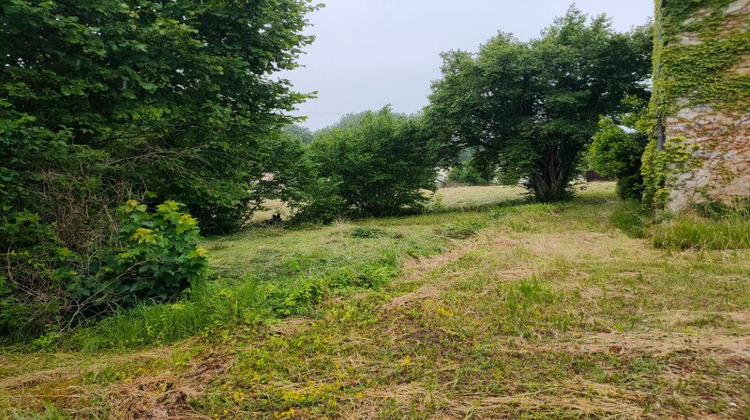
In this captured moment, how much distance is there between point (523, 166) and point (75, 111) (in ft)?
40.1

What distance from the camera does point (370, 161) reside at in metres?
13.8

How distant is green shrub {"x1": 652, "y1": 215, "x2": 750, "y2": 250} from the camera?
4402 millimetres

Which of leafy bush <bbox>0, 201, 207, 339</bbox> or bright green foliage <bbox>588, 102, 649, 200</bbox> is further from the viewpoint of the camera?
bright green foliage <bbox>588, 102, 649, 200</bbox>

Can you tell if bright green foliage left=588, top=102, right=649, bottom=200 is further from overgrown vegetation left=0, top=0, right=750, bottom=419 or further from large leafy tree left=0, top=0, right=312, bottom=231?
large leafy tree left=0, top=0, right=312, bottom=231

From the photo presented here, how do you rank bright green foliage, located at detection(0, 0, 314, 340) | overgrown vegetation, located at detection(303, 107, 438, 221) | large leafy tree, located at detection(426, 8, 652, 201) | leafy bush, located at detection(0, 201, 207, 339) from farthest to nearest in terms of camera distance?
overgrown vegetation, located at detection(303, 107, 438, 221), large leafy tree, located at detection(426, 8, 652, 201), bright green foliage, located at detection(0, 0, 314, 340), leafy bush, located at detection(0, 201, 207, 339)

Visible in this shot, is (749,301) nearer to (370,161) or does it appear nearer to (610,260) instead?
(610,260)

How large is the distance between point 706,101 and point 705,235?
2.72 meters

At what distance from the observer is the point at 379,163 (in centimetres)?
1420

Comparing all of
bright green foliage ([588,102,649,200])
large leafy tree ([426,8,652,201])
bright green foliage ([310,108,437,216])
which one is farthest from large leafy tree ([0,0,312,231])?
large leafy tree ([426,8,652,201])

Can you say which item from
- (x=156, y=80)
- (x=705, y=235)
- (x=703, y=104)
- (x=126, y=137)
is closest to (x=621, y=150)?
(x=703, y=104)

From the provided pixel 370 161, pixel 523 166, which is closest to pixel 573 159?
pixel 523 166

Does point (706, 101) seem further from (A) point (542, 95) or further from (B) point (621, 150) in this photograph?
(A) point (542, 95)

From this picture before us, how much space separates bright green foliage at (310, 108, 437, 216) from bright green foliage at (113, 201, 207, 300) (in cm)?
1008

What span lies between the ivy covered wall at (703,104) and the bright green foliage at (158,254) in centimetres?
716
